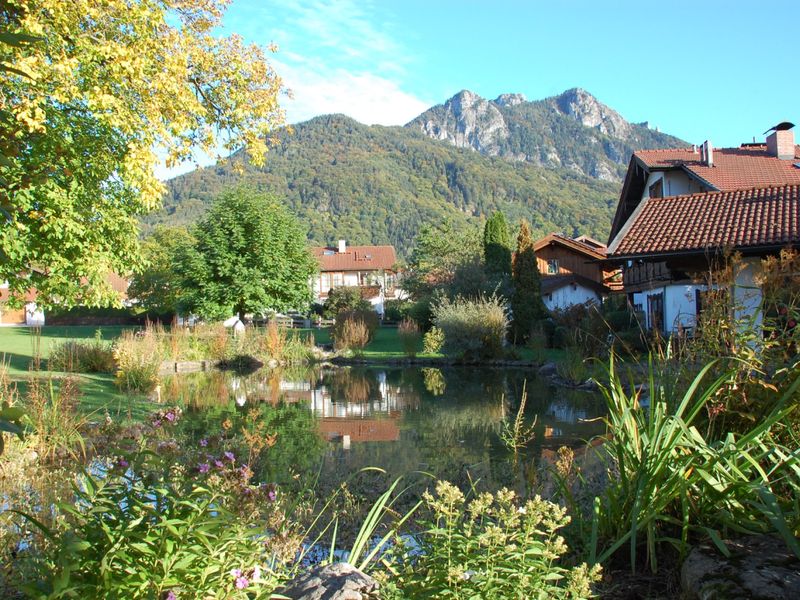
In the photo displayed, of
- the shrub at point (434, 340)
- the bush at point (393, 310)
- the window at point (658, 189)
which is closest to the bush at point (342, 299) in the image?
the bush at point (393, 310)

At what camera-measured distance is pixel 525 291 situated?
31344mm

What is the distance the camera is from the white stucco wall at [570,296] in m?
38.7

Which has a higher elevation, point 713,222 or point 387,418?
point 713,222

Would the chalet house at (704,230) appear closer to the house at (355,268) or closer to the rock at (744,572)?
the rock at (744,572)

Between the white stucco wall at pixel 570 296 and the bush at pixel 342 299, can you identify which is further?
the bush at pixel 342 299

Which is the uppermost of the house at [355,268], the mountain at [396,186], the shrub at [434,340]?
the mountain at [396,186]

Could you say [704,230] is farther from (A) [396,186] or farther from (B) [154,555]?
(A) [396,186]

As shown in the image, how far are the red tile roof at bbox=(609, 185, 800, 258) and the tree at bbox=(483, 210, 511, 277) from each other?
60.2 ft

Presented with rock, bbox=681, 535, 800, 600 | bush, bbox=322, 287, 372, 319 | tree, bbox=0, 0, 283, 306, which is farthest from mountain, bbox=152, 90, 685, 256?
rock, bbox=681, 535, 800, 600

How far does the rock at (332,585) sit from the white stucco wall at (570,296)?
3516 cm

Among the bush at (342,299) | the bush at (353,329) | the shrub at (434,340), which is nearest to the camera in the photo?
the shrub at (434,340)

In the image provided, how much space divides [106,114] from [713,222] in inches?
500

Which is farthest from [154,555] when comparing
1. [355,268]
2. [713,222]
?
[355,268]

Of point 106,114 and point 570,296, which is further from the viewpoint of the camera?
point 570,296
